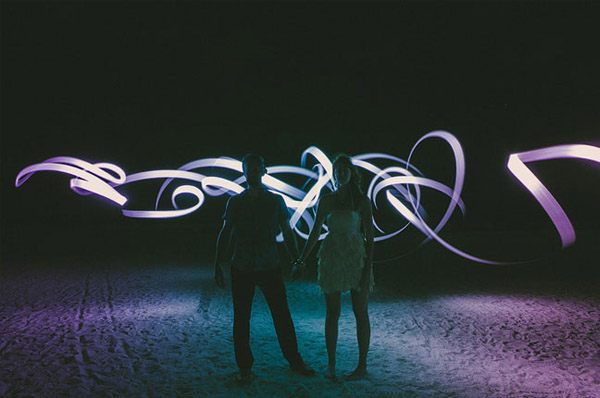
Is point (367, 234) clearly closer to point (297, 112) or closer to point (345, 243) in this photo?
point (345, 243)

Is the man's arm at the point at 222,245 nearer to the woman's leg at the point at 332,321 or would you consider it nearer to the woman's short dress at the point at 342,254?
the woman's short dress at the point at 342,254

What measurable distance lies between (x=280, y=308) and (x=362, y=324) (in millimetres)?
746

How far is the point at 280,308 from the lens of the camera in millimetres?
4438

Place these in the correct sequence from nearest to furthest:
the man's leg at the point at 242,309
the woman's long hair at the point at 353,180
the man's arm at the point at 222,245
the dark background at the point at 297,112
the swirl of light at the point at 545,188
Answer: the woman's long hair at the point at 353,180 < the man's leg at the point at 242,309 < the man's arm at the point at 222,245 < the swirl of light at the point at 545,188 < the dark background at the point at 297,112

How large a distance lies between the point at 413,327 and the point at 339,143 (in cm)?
1497

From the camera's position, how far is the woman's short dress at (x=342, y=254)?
166 inches

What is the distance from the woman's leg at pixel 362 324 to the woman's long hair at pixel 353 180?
78 centimetres

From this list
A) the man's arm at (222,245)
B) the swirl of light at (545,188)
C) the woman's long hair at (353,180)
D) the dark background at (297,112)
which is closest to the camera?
the woman's long hair at (353,180)

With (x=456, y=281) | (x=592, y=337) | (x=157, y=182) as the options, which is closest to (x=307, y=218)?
(x=456, y=281)

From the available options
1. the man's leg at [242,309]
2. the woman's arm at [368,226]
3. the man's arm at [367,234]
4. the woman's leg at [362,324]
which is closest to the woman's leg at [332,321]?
the woman's leg at [362,324]

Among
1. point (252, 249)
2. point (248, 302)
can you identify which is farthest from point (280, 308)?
point (252, 249)

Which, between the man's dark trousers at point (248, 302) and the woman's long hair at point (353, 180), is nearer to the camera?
the woman's long hair at point (353, 180)

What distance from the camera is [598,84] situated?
22.8 m

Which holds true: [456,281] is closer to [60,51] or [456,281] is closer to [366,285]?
[366,285]
